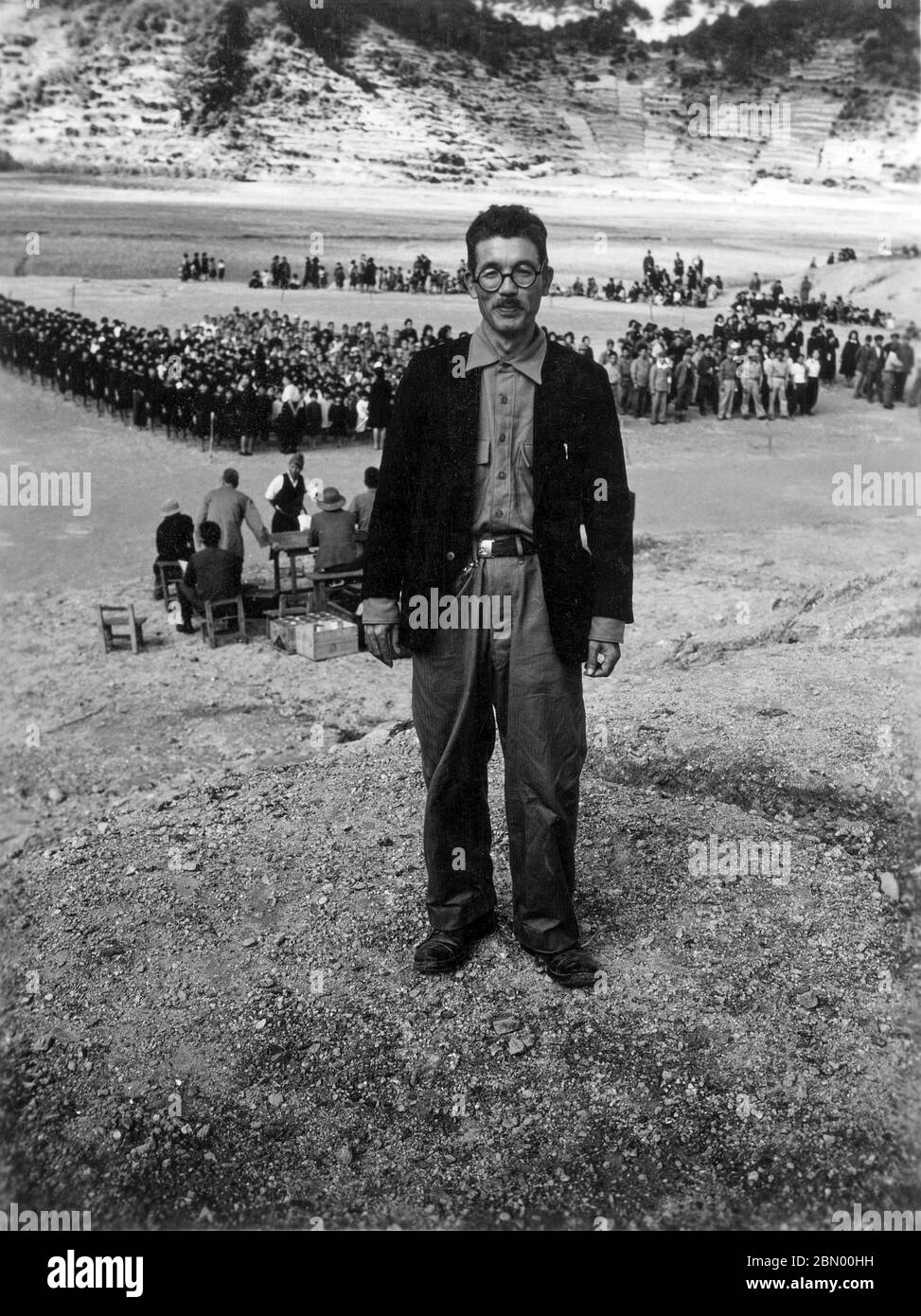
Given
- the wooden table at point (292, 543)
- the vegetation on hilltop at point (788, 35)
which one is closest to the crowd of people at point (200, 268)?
the vegetation on hilltop at point (788, 35)

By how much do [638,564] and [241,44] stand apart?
654 cm

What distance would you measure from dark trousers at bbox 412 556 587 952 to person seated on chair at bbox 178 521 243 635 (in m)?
5.61

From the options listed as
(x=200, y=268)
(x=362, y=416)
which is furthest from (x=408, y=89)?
(x=200, y=268)

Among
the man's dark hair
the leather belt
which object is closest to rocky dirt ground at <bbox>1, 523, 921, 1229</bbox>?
the leather belt

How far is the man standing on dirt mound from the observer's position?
3.14m

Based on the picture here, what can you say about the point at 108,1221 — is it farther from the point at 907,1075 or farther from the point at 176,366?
the point at 176,366

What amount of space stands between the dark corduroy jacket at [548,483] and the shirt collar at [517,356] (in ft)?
0.07

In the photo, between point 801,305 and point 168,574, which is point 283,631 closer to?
point 168,574

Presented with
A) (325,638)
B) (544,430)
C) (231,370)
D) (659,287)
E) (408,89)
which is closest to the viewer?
(544,430)

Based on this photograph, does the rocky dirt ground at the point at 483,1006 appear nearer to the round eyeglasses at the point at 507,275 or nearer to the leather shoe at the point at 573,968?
the leather shoe at the point at 573,968

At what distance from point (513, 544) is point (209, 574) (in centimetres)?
599

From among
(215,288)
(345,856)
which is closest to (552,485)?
(345,856)

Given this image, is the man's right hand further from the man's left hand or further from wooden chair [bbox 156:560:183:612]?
wooden chair [bbox 156:560:183:612]

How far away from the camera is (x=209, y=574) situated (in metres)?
8.80
